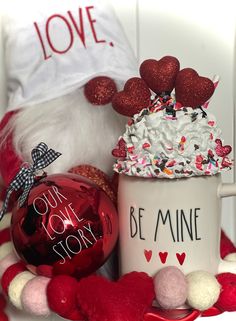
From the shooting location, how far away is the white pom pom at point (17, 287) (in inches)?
24.7

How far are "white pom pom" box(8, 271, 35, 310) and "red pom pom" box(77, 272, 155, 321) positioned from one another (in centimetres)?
8

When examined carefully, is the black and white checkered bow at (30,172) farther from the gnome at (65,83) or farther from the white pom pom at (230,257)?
the white pom pom at (230,257)

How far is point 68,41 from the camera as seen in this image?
789 millimetres

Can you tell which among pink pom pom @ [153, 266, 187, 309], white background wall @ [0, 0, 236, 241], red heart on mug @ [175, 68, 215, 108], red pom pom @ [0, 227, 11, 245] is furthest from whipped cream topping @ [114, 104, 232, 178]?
white background wall @ [0, 0, 236, 241]

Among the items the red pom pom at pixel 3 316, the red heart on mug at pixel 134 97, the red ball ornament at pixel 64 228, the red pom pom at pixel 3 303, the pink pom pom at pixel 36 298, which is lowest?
the red pom pom at pixel 3 316

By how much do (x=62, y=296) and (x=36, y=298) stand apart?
38 millimetres

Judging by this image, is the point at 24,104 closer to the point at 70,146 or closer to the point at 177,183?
the point at 70,146

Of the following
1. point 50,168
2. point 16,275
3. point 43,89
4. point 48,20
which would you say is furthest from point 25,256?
point 48,20

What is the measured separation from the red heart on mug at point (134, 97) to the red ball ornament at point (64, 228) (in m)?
0.11

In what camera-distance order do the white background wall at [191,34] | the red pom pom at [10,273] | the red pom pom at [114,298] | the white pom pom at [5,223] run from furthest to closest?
the white background wall at [191,34] → the white pom pom at [5,223] → the red pom pom at [10,273] → the red pom pom at [114,298]

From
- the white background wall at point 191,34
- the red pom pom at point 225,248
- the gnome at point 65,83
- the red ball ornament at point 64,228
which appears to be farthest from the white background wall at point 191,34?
the red ball ornament at point 64,228

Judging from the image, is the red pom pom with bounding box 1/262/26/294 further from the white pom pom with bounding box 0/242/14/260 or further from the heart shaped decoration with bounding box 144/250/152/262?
the heart shaped decoration with bounding box 144/250/152/262

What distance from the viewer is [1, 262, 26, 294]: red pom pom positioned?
25.8 inches

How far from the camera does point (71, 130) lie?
76cm
